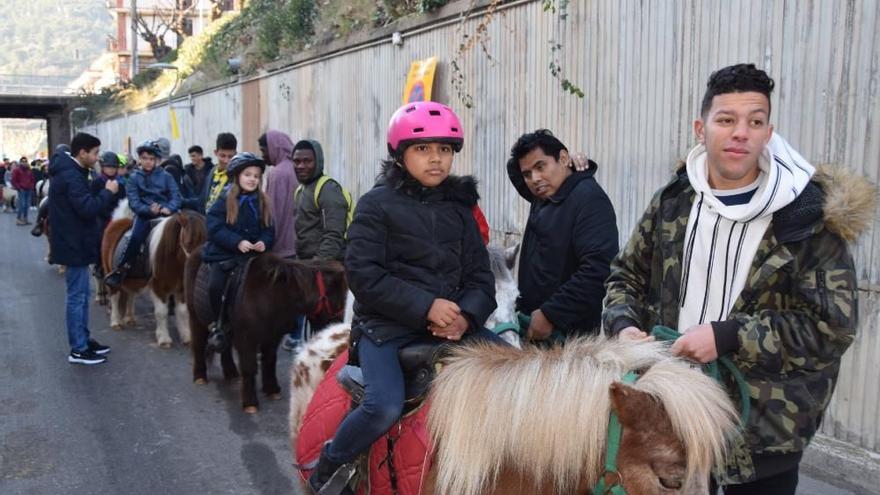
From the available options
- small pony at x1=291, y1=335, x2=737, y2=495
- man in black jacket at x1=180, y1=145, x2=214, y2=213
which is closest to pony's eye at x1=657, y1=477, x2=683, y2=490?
small pony at x1=291, y1=335, x2=737, y2=495

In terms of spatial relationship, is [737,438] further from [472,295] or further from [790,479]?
[472,295]

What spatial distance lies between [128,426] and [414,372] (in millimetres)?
4057

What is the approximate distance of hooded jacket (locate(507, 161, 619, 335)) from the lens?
12.8 ft

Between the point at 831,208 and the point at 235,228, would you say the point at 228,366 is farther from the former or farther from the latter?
the point at 831,208

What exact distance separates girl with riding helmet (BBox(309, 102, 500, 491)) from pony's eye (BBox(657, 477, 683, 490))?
1.10m

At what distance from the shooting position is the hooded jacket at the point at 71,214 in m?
7.66

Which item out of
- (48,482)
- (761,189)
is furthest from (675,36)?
(48,482)

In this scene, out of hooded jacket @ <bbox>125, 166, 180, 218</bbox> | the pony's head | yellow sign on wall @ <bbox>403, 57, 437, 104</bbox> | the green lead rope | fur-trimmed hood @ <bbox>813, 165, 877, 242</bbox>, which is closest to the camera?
fur-trimmed hood @ <bbox>813, 165, 877, 242</bbox>

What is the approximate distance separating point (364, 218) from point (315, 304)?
3255mm

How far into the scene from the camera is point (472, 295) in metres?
3.18

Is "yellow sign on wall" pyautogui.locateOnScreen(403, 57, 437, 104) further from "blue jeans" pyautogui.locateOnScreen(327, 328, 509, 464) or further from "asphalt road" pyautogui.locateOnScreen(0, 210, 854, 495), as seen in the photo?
"blue jeans" pyautogui.locateOnScreen(327, 328, 509, 464)

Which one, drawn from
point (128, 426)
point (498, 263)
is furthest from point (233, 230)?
point (498, 263)

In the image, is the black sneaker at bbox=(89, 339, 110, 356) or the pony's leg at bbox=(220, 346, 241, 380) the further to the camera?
the black sneaker at bbox=(89, 339, 110, 356)

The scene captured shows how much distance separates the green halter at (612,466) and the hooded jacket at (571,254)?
183 centimetres
